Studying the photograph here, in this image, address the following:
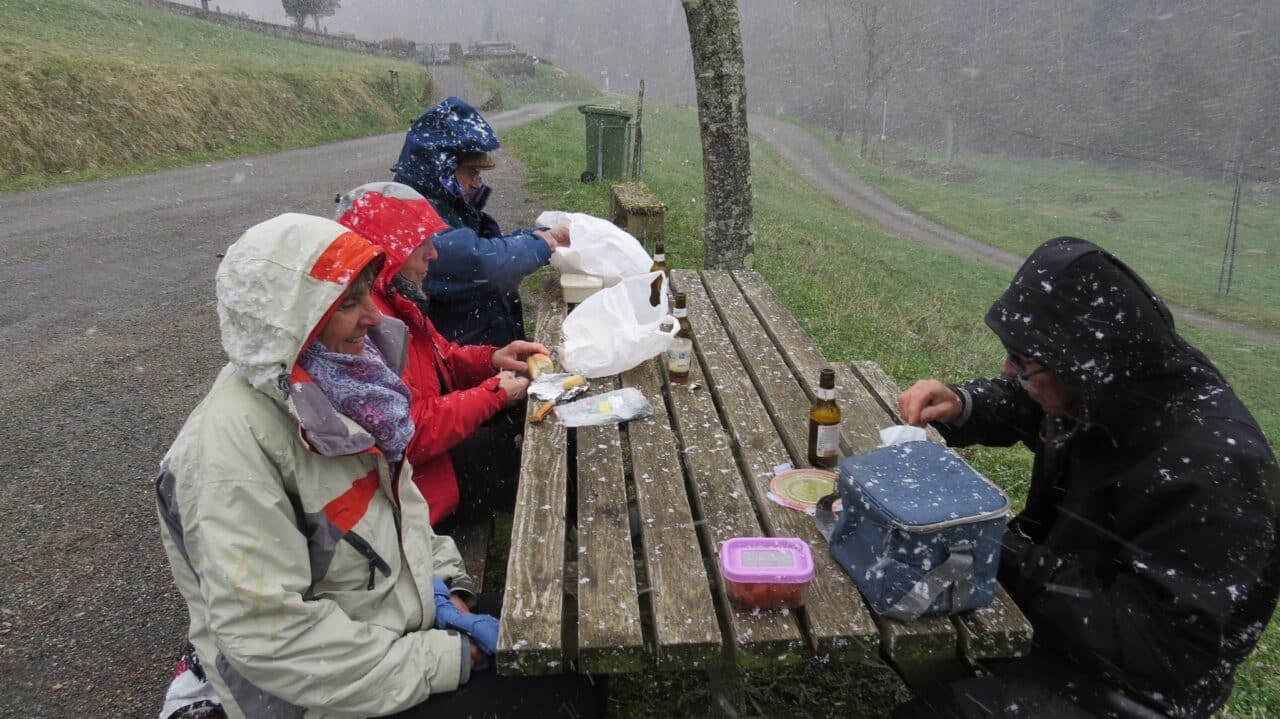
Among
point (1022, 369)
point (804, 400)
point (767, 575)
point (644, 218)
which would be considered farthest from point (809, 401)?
point (644, 218)

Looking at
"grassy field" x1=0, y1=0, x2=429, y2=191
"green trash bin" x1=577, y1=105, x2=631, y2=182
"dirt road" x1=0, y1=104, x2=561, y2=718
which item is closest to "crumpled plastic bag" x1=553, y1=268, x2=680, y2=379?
"dirt road" x1=0, y1=104, x2=561, y2=718

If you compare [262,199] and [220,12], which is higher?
[220,12]

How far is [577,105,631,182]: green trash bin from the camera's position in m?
11.4

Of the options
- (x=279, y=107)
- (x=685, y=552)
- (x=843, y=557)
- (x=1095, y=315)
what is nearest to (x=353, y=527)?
(x=685, y=552)

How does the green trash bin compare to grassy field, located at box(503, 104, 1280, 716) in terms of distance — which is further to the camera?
the green trash bin

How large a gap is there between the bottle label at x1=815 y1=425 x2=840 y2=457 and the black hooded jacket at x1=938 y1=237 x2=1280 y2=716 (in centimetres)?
54

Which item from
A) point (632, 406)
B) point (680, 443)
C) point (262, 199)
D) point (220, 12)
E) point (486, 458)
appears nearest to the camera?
point (680, 443)

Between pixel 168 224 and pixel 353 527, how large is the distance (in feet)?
30.0

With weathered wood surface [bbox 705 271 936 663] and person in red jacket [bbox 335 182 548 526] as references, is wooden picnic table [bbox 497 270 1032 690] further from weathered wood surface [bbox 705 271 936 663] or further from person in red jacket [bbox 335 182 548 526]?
person in red jacket [bbox 335 182 548 526]

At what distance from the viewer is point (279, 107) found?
62.1ft

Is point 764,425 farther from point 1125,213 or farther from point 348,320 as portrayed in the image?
point 1125,213

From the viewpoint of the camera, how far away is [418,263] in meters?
2.96

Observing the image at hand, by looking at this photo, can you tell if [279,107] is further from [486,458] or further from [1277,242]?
[1277,242]

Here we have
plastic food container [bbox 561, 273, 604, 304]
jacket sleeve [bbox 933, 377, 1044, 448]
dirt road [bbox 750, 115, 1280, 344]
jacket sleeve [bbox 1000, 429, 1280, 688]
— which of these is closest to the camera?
jacket sleeve [bbox 1000, 429, 1280, 688]
